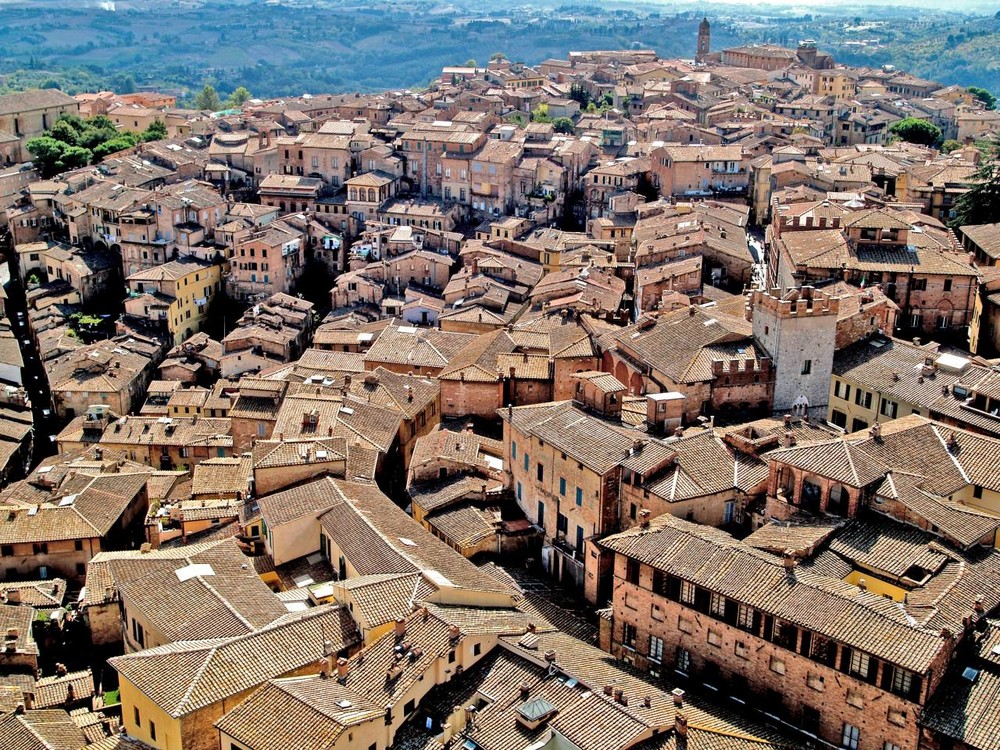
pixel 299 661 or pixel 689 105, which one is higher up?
pixel 689 105

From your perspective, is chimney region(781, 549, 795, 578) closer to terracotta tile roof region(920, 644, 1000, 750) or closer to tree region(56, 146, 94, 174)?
terracotta tile roof region(920, 644, 1000, 750)

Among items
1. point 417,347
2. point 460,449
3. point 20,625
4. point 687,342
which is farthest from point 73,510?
point 687,342

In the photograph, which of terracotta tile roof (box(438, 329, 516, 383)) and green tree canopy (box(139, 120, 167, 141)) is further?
green tree canopy (box(139, 120, 167, 141))

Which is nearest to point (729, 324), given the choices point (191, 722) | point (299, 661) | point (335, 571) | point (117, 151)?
point (335, 571)

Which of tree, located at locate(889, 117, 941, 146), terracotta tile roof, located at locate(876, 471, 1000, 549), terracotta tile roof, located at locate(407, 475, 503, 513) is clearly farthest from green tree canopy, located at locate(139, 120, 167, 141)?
terracotta tile roof, located at locate(876, 471, 1000, 549)

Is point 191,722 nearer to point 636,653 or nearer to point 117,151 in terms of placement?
point 636,653

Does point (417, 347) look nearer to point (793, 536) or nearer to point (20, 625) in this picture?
point (20, 625)

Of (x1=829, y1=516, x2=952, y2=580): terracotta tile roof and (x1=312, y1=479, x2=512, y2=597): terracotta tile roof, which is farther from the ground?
(x1=829, y1=516, x2=952, y2=580): terracotta tile roof
